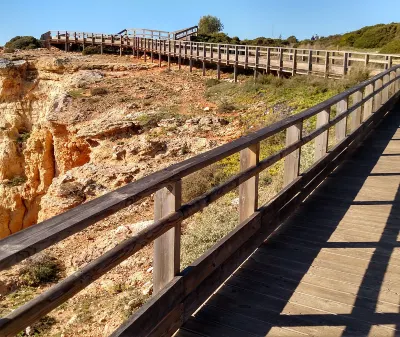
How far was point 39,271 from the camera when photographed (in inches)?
463

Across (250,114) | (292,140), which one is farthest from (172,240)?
(250,114)

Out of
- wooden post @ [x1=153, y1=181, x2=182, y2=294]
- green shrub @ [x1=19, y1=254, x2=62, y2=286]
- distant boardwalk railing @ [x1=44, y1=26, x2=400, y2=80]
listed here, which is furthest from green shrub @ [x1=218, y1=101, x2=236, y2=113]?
wooden post @ [x1=153, y1=181, x2=182, y2=294]

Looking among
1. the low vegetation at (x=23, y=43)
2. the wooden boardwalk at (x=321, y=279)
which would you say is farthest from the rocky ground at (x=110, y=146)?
the low vegetation at (x=23, y=43)

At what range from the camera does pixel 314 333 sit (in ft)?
11.9

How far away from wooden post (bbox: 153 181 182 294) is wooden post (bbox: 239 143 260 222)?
4.42 ft

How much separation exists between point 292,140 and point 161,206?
2.88 metres

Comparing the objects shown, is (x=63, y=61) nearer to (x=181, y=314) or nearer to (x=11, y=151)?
(x=11, y=151)

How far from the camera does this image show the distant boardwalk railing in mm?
23078

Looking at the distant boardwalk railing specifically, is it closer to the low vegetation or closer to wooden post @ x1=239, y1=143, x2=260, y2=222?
the low vegetation

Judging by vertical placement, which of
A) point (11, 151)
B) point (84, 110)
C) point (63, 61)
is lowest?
point (11, 151)

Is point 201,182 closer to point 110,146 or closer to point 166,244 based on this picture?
point 110,146

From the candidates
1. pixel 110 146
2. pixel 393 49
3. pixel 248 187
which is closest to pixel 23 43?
pixel 393 49

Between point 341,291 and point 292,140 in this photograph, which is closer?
point 341,291

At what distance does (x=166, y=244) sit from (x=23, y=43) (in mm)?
55730
